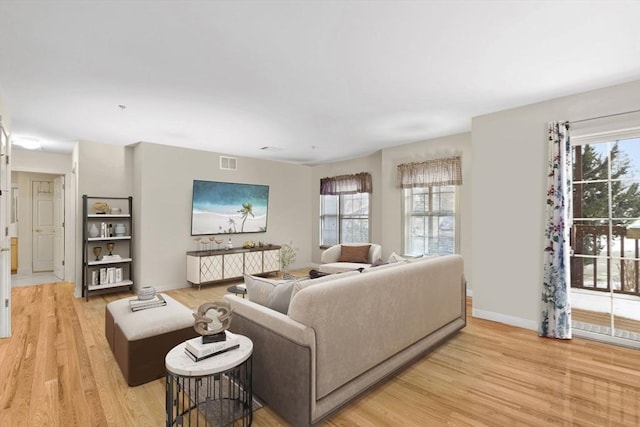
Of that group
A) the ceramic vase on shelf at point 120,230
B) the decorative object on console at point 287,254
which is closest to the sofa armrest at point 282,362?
the ceramic vase on shelf at point 120,230

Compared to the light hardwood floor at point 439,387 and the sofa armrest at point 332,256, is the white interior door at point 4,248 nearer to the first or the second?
the light hardwood floor at point 439,387

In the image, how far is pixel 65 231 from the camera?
574cm

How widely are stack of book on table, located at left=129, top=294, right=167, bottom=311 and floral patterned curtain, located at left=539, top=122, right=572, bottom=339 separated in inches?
155

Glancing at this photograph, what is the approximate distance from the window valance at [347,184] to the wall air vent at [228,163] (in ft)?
6.98

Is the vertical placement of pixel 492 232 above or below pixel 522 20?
below

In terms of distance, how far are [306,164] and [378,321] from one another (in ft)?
18.7

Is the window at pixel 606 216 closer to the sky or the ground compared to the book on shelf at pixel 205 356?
closer to the sky

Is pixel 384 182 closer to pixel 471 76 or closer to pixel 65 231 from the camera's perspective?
pixel 471 76

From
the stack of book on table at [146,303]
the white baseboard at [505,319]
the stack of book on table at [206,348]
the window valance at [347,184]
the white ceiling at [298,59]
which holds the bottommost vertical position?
the white baseboard at [505,319]

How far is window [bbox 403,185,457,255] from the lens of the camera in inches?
201

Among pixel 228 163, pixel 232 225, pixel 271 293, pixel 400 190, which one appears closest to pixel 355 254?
pixel 400 190

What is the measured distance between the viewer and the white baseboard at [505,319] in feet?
11.3

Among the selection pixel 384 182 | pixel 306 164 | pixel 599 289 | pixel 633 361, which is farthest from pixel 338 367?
pixel 306 164

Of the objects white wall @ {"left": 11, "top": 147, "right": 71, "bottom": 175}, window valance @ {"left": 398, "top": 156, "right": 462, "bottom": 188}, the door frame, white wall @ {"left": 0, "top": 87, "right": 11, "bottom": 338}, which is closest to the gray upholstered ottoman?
white wall @ {"left": 0, "top": 87, "right": 11, "bottom": 338}
